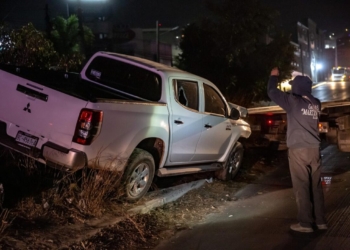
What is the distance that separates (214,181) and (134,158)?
2870 mm

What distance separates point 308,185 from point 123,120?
8.05ft

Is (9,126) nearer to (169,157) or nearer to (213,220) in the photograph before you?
(169,157)

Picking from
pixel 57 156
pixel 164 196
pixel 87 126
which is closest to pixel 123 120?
pixel 87 126

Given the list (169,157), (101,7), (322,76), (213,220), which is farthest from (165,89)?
(322,76)

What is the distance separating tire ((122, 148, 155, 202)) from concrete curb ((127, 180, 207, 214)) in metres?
0.20

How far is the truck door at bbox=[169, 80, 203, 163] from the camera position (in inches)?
300

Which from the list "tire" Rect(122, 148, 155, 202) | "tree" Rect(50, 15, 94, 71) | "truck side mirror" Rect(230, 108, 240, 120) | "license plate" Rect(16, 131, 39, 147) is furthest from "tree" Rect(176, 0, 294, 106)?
"license plate" Rect(16, 131, 39, 147)

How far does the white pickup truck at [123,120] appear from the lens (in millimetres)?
6250

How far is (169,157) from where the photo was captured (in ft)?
25.2

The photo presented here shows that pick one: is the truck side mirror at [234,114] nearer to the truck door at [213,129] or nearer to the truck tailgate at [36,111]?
the truck door at [213,129]

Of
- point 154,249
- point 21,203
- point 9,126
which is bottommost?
point 154,249

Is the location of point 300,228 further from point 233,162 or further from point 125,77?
point 125,77

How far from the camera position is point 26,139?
21.5 feet

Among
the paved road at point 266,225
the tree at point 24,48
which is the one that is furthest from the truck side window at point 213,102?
the tree at point 24,48
